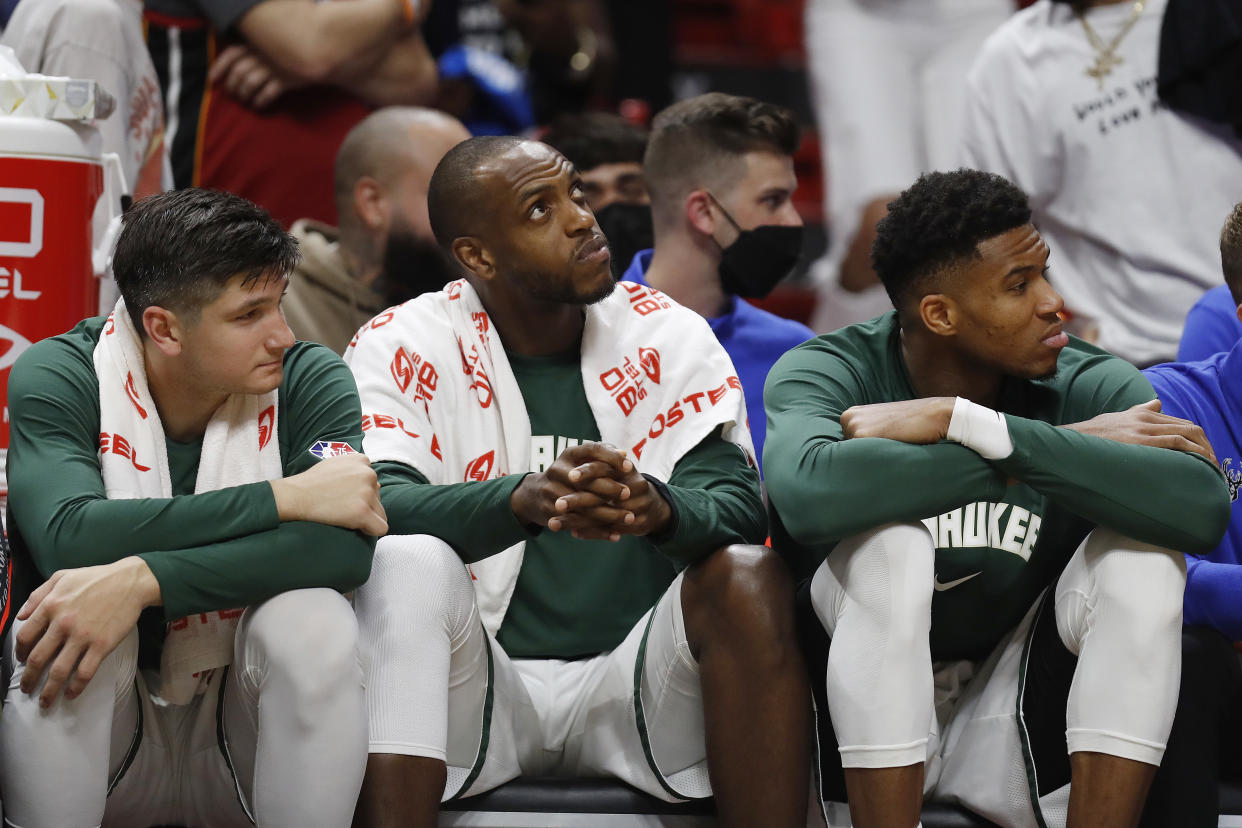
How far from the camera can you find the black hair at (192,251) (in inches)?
93.7

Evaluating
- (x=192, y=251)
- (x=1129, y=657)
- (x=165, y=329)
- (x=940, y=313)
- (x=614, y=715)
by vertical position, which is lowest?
(x=614, y=715)

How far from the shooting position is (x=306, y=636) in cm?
219

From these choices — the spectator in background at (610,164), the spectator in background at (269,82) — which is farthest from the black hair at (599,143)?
the spectator in background at (269,82)

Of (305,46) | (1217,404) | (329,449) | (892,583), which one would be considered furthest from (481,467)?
(305,46)

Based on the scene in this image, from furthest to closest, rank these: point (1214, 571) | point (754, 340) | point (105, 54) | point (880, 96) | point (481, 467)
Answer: point (880, 96) → point (754, 340) → point (105, 54) → point (481, 467) → point (1214, 571)

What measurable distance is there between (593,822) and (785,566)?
510 mm

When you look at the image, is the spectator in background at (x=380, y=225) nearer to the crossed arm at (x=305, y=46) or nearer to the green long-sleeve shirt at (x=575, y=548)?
the crossed arm at (x=305, y=46)

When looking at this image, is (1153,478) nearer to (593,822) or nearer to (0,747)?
(593,822)

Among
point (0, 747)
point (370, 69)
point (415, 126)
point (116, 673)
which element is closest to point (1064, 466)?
point (116, 673)

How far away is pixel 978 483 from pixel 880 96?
2459 mm

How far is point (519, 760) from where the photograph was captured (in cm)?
259

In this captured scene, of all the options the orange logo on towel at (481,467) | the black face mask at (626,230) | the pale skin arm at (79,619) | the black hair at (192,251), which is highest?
the black hair at (192,251)

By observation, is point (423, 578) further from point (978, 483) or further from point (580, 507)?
point (978, 483)

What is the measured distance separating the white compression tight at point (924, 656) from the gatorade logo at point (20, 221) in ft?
4.99
